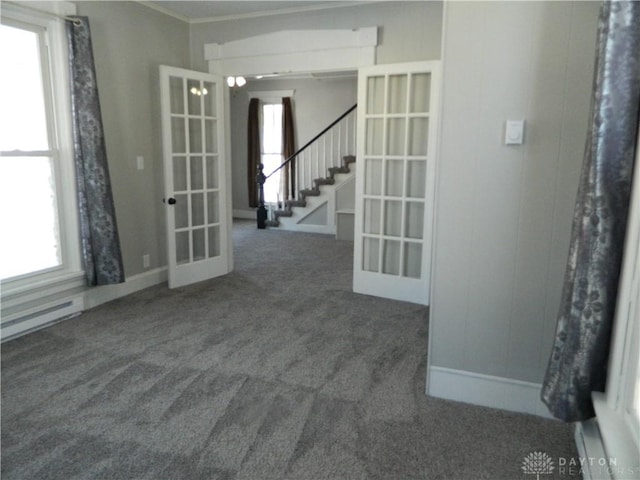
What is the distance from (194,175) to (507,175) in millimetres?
3147

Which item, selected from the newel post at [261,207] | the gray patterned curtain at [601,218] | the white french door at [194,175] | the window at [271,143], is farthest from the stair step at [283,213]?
the gray patterned curtain at [601,218]

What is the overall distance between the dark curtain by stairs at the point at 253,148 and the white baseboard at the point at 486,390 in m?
6.82

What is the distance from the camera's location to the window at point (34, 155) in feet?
10.2

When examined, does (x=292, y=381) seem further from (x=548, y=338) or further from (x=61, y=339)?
(x=61, y=339)

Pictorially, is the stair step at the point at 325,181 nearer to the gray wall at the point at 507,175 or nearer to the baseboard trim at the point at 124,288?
the baseboard trim at the point at 124,288

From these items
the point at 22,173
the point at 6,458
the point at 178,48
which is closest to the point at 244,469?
the point at 6,458

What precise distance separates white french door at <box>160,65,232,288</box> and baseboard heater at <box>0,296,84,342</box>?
0.91 metres

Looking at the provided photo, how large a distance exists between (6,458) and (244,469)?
1011 millimetres

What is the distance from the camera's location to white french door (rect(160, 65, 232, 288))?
164 inches

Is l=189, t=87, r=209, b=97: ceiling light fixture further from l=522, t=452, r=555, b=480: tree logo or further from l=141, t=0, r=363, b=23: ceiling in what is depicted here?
l=522, t=452, r=555, b=480: tree logo

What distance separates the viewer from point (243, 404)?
7.65 feet

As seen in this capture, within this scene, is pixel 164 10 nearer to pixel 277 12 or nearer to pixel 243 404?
pixel 277 12

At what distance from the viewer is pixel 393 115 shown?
3.88 meters

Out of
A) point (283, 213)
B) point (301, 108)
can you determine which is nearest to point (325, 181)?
point (283, 213)
